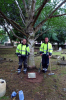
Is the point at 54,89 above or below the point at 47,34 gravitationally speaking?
below

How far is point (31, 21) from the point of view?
5.09 meters

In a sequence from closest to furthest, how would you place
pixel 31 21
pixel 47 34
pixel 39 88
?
pixel 39 88
pixel 31 21
pixel 47 34

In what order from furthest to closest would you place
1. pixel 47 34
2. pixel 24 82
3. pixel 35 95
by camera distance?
pixel 47 34
pixel 24 82
pixel 35 95

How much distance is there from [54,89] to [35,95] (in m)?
0.88

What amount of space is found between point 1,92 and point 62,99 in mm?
2082

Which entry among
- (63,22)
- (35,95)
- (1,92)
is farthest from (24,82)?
(63,22)

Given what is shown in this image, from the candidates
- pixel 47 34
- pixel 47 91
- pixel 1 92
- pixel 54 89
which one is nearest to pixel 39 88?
pixel 47 91

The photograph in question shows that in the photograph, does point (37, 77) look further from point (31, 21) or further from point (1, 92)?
point (31, 21)

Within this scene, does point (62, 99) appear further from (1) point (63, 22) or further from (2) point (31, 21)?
(1) point (63, 22)

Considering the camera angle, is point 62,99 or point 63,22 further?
point 63,22

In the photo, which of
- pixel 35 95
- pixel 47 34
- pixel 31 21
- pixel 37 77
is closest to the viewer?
pixel 35 95

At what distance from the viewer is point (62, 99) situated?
3.02 metres

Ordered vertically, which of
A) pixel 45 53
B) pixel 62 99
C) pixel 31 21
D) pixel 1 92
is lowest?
pixel 62 99

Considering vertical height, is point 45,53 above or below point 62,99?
above
